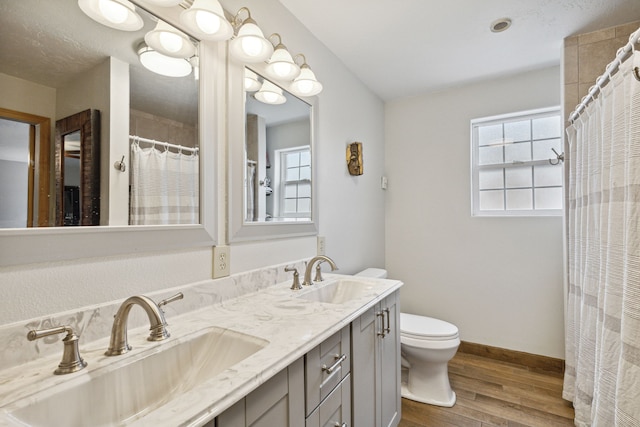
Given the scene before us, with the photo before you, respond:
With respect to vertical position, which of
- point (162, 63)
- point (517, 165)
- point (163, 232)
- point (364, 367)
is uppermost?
point (162, 63)

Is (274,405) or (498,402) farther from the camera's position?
(498,402)

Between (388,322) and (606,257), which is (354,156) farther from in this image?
(606,257)

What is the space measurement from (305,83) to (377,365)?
1.47 meters

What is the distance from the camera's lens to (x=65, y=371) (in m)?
→ 0.68

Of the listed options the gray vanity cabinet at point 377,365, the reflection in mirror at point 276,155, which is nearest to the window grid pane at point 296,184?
the reflection in mirror at point 276,155

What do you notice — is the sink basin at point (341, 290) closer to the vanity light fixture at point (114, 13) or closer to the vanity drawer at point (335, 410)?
the vanity drawer at point (335, 410)

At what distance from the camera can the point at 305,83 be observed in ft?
5.22

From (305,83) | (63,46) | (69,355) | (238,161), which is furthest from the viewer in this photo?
(305,83)

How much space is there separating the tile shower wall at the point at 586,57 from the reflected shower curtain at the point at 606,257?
0.31 meters

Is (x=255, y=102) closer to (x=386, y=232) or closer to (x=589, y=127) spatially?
(x=589, y=127)

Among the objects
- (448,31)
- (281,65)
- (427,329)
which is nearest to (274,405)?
(281,65)

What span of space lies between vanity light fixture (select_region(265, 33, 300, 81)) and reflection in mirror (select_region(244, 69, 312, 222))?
0.06 meters

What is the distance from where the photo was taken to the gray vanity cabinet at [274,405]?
0.64m

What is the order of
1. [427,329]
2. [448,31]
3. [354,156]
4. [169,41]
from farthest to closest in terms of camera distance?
[354,156], [427,329], [448,31], [169,41]
